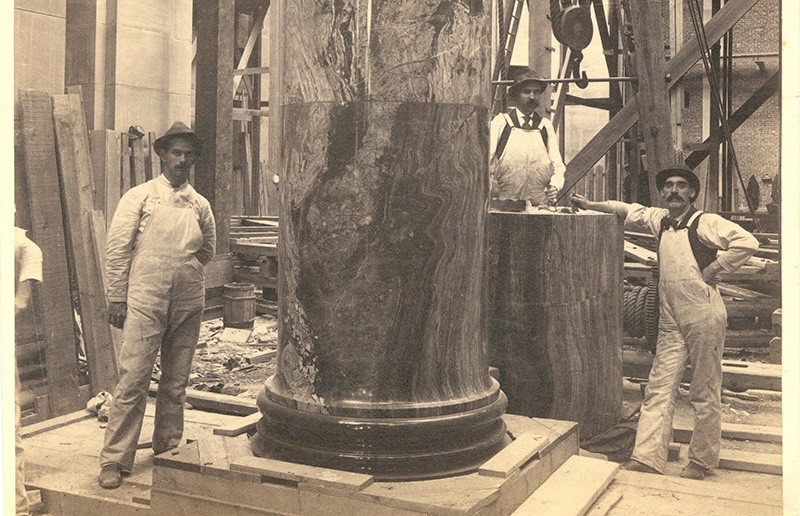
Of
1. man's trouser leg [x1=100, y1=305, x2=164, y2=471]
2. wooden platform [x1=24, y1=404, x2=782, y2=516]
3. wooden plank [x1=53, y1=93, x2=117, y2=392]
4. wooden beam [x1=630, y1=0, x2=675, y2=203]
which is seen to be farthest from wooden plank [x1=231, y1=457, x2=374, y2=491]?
wooden beam [x1=630, y1=0, x2=675, y2=203]

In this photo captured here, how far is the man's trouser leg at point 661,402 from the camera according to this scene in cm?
629

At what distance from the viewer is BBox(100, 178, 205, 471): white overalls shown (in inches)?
219

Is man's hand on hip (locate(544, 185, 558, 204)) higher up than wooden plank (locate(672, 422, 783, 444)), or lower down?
higher up

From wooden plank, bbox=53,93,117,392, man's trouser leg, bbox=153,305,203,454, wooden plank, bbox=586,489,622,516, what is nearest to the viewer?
wooden plank, bbox=586,489,622,516

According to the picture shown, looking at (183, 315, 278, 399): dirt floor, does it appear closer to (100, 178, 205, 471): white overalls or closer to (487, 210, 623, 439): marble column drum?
(100, 178, 205, 471): white overalls

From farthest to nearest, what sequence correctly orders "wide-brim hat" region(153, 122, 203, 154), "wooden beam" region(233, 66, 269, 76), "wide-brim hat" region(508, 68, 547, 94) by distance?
"wooden beam" region(233, 66, 269, 76)
"wide-brim hat" region(508, 68, 547, 94)
"wide-brim hat" region(153, 122, 203, 154)

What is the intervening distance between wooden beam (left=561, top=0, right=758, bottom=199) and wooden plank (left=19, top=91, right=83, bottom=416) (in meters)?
4.26

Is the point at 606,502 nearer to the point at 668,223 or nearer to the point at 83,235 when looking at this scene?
the point at 668,223

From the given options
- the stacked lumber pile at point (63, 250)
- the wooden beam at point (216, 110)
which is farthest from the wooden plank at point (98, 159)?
the wooden beam at point (216, 110)

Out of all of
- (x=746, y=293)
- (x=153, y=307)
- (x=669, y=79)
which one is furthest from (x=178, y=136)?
(x=669, y=79)

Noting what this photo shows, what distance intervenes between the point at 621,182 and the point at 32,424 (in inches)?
304

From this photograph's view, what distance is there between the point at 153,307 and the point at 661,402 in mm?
3378

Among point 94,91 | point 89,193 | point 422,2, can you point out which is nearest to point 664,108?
point 422,2

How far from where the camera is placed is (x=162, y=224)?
5.65m
